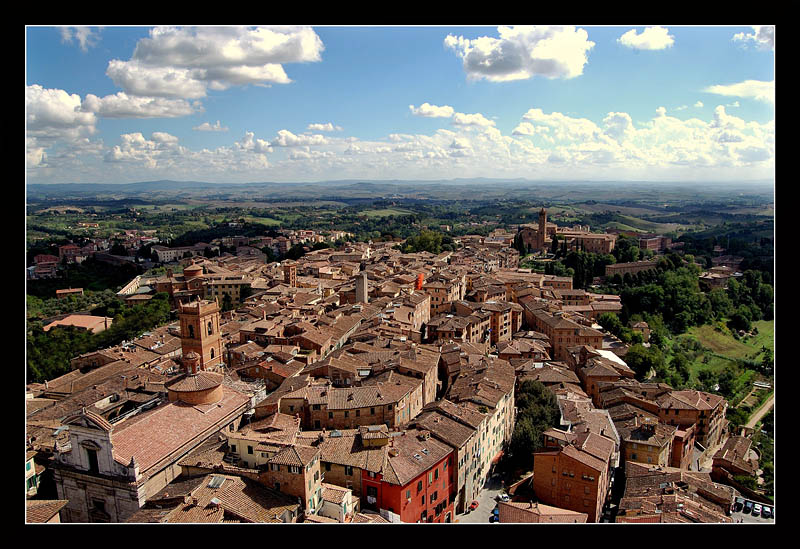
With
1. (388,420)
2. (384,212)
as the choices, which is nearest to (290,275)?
(388,420)

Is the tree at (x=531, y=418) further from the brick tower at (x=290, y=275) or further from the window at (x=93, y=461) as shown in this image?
the brick tower at (x=290, y=275)

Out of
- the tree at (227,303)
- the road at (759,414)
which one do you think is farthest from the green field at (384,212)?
the road at (759,414)

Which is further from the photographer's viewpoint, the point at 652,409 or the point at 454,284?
the point at 454,284
